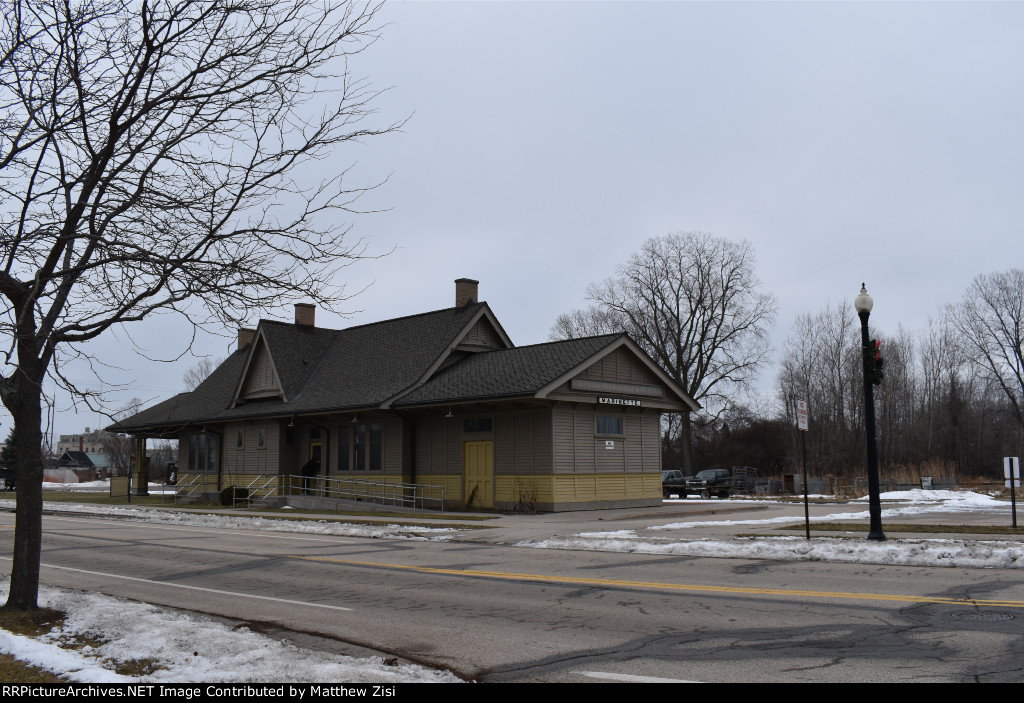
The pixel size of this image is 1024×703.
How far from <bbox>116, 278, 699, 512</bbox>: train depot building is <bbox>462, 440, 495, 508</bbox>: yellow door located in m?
0.05

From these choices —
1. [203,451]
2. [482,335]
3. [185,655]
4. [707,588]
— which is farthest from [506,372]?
[185,655]

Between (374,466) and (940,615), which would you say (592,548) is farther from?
(374,466)

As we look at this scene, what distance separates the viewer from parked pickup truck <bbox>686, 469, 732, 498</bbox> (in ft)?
159

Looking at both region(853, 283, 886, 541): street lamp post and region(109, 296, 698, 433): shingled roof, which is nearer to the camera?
region(853, 283, 886, 541): street lamp post

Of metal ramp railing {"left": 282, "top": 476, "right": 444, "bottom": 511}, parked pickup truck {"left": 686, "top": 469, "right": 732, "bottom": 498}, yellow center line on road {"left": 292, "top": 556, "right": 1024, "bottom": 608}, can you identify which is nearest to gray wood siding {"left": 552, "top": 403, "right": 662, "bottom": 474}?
metal ramp railing {"left": 282, "top": 476, "right": 444, "bottom": 511}

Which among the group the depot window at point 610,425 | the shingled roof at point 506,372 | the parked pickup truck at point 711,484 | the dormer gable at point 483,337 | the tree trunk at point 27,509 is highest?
the dormer gable at point 483,337

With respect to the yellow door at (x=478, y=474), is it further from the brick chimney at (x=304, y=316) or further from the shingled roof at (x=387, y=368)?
the brick chimney at (x=304, y=316)

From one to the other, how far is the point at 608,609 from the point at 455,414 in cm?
2037

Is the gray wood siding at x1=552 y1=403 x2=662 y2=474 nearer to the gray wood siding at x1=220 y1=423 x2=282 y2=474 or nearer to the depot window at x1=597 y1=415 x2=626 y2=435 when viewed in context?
the depot window at x1=597 y1=415 x2=626 y2=435

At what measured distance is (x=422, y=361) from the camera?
3269cm

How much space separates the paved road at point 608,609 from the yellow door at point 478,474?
11.8 m

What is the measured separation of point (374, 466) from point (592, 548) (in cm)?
1741

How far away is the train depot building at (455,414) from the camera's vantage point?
27312mm

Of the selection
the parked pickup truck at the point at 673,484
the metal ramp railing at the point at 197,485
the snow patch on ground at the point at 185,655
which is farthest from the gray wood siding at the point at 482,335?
the snow patch on ground at the point at 185,655
